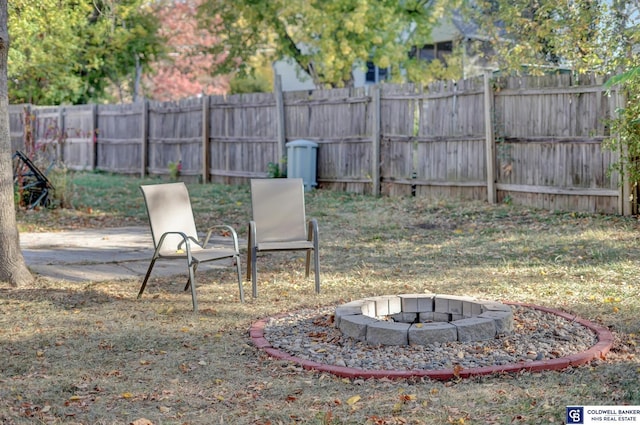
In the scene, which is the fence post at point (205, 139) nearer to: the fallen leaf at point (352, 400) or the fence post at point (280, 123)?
the fence post at point (280, 123)

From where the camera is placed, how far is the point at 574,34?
13672 millimetres

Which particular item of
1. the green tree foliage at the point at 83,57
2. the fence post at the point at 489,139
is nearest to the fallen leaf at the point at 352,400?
the fence post at the point at 489,139

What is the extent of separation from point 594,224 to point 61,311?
7232 millimetres

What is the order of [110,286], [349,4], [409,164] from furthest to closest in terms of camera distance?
1. [349,4]
2. [409,164]
3. [110,286]

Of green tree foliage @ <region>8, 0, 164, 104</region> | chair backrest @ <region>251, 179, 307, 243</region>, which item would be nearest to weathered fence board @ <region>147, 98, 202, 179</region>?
green tree foliage @ <region>8, 0, 164, 104</region>

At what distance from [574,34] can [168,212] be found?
8.52 meters

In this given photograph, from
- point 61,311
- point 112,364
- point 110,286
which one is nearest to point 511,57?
point 110,286

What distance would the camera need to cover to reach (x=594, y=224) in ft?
37.1

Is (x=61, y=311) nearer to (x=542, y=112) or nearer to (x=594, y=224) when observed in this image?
(x=594, y=224)

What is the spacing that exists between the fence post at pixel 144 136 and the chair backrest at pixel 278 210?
1444cm

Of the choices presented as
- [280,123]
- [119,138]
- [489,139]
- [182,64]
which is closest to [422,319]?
[489,139]

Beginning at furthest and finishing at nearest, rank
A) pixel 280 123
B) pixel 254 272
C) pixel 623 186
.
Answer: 1. pixel 280 123
2. pixel 623 186
3. pixel 254 272

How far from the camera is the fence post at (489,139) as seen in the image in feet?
44.1

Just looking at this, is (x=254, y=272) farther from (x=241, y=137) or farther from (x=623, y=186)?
(x=241, y=137)
